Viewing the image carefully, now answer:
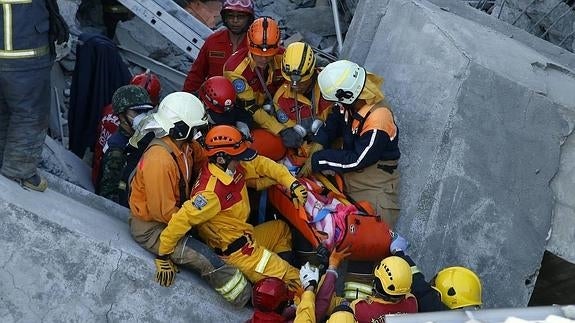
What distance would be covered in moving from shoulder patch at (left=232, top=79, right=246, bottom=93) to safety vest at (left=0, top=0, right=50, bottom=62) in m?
1.72

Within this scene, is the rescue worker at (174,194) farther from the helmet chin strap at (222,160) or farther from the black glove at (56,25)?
Result: the black glove at (56,25)

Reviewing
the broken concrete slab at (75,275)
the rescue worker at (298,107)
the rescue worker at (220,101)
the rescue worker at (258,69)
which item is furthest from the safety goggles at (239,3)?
the broken concrete slab at (75,275)

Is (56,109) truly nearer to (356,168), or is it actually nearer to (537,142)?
(356,168)

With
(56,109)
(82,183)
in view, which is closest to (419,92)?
(82,183)

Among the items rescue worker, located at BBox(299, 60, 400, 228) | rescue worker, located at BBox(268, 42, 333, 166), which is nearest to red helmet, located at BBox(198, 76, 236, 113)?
rescue worker, located at BBox(268, 42, 333, 166)

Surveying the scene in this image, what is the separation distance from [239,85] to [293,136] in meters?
0.59

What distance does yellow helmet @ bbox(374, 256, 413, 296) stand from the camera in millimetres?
5129

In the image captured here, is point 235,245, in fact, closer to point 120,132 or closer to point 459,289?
point 459,289

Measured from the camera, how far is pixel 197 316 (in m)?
5.79

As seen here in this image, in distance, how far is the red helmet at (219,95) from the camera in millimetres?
6426

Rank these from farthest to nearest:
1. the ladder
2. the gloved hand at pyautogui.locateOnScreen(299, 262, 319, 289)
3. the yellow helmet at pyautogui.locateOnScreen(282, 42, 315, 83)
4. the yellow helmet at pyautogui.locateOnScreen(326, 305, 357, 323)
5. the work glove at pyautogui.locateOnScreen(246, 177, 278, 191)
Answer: the ladder
the yellow helmet at pyautogui.locateOnScreen(282, 42, 315, 83)
the work glove at pyautogui.locateOnScreen(246, 177, 278, 191)
the gloved hand at pyautogui.locateOnScreen(299, 262, 319, 289)
the yellow helmet at pyautogui.locateOnScreen(326, 305, 357, 323)

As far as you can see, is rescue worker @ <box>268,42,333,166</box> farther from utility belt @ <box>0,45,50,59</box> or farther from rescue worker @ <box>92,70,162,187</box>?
utility belt @ <box>0,45,50,59</box>

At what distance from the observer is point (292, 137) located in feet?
22.0

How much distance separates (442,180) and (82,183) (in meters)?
2.86
